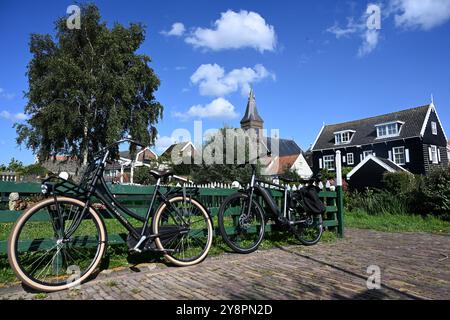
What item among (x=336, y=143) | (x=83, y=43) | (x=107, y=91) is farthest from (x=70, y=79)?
(x=336, y=143)

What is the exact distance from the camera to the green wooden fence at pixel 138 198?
348 centimetres

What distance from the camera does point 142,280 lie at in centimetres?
349

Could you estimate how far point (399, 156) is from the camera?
3581cm

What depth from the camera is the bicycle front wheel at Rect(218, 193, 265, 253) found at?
4898 millimetres

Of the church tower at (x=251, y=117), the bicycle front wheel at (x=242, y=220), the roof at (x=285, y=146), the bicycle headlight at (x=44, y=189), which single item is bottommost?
the bicycle front wheel at (x=242, y=220)

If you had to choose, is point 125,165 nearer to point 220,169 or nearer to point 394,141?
point 220,169

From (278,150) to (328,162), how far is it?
14.1m

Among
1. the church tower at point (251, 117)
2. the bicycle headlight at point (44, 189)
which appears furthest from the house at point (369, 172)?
the church tower at point (251, 117)

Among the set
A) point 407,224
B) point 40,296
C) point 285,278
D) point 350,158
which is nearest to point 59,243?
point 40,296

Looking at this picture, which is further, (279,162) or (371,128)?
(279,162)

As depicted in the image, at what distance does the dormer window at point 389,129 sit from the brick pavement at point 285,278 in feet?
114

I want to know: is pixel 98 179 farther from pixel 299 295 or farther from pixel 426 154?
pixel 426 154

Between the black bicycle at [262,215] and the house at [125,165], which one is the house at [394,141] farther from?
the black bicycle at [262,215]
